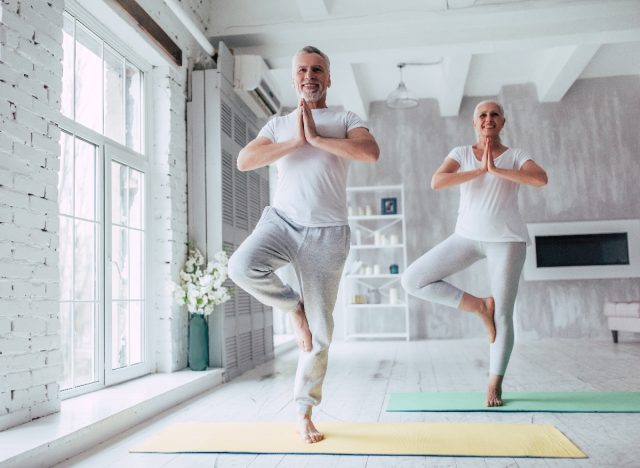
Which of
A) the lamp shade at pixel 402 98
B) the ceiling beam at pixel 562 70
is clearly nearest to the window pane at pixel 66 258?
the lamp shade at pixel 402 98

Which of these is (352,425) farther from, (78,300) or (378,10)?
(378,10)

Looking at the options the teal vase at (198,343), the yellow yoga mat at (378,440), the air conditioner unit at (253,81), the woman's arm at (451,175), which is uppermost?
the air conditioner unit at (253,81)

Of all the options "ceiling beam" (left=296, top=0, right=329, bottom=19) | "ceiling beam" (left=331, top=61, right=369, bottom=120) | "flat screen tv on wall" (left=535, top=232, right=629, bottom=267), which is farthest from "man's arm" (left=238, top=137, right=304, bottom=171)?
"flat screen tv on wall" (left=535, top=232, right=629, bottom=267)

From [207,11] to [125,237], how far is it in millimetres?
2207

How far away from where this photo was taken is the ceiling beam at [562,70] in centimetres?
592

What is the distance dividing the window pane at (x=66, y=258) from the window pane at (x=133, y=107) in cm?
100

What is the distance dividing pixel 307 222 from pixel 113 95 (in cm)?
216

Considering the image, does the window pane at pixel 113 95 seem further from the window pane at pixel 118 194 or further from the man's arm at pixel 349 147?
the man's arm at pixel 349 147

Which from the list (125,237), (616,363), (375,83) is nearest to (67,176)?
(125,237)

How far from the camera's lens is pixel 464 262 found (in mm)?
3064

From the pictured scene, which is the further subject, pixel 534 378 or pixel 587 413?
pixel 534 378

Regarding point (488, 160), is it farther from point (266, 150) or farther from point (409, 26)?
point (409, 26)

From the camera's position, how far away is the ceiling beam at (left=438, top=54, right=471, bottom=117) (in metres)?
5.87

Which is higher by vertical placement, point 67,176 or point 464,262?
point 67,176
